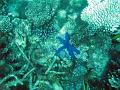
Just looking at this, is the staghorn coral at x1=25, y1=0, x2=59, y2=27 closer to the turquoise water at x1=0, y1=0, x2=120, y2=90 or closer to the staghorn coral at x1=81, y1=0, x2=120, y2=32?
the turquoise water at x1=0, y1=0, x2=120, y2=90

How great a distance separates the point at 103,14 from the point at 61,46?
1.79 ft

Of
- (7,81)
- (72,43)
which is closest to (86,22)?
(72,43)

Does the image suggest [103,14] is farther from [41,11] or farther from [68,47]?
[41,11]

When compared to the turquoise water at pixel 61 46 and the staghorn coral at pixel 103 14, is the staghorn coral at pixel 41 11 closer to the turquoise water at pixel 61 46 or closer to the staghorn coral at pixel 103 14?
the turquoise water at pixel 61 46

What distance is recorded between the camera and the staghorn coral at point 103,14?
10.2ft

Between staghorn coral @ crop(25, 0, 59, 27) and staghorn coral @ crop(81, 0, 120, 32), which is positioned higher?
staghorn coral @ crop(25, 0, 59, 27)

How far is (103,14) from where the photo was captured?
10.3 feet

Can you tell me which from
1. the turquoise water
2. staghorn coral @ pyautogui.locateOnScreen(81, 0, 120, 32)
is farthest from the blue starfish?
staghorn coral @ pyautogui.locateOnScreen(81, 0, 120, 32)

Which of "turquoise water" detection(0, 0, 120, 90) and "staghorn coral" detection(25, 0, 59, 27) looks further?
"staghorn coral" detection(25, 0, 59, 27)

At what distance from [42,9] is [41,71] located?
0.66 meters

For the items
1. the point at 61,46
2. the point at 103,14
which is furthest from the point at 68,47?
the point at 103,14

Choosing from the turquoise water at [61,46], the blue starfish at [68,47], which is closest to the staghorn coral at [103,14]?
the turquoise water at [61,46]

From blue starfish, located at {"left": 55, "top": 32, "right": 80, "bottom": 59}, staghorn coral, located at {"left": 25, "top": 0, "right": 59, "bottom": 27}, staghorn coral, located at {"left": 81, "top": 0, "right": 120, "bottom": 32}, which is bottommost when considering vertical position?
blue starfish, located at {"left": 55, "top": 32, "right": 80, "bottom": 59}

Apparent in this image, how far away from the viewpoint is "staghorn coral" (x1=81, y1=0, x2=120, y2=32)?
3.11 meters
